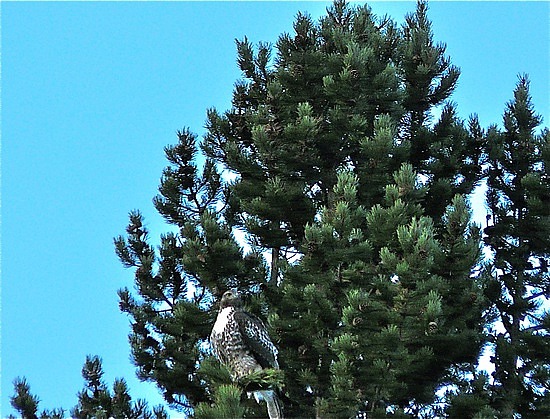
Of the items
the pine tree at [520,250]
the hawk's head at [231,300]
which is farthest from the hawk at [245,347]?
the pine tree at [520,250]

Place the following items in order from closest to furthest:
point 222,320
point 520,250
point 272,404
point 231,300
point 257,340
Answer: point 257,340 < point 272,404 < point 222,320 < point 231,300 < point 520,250

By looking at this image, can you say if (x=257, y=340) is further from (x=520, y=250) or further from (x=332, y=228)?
(x=520, y=250)

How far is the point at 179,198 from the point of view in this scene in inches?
612

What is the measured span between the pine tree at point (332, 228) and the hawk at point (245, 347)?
0.71 m

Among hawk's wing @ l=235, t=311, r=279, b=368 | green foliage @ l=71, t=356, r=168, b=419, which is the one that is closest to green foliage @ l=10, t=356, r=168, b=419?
green foliage @ l=71, t=356, r=168, b=419

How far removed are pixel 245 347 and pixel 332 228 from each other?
6.56 feet

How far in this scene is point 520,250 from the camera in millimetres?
15594

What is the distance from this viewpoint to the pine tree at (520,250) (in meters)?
14.4

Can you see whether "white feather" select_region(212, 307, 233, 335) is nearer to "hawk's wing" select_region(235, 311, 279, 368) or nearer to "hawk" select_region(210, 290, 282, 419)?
"hawk" select_region(210, 290, 282, 419)

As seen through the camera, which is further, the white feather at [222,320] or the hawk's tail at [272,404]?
the white feather at [222,320]

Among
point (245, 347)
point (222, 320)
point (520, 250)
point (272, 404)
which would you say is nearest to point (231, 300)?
point (222, 320)

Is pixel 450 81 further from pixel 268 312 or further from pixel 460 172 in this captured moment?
pixel 268 312

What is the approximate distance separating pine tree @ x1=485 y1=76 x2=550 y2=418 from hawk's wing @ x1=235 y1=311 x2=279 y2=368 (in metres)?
3.69

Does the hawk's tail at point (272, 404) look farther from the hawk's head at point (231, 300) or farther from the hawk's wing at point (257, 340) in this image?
the hawk's head at point (231, 300)
